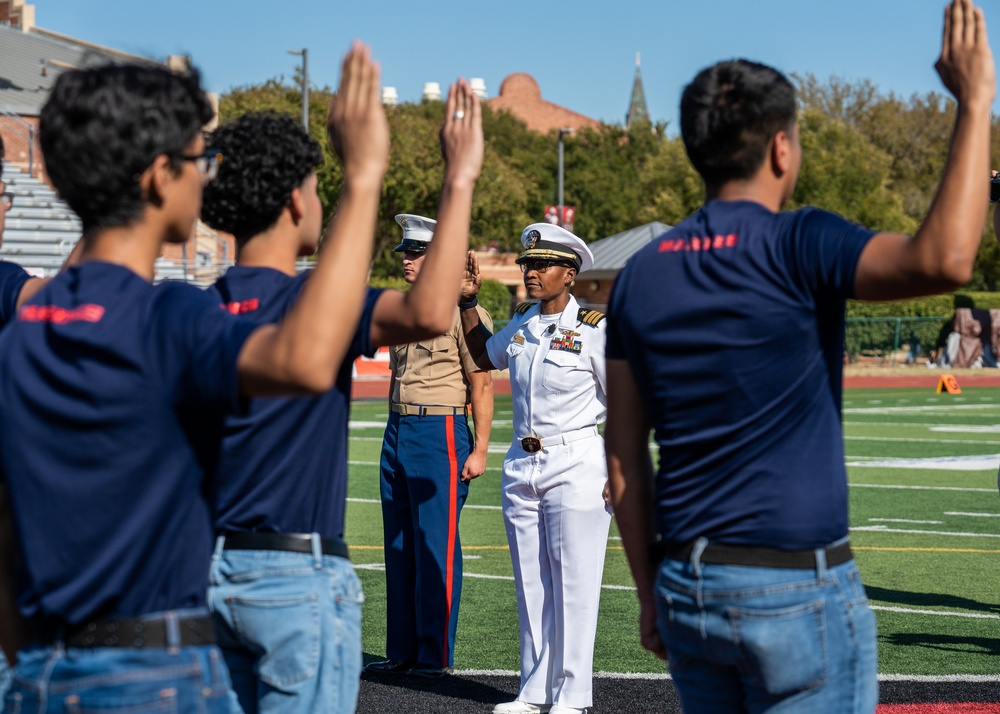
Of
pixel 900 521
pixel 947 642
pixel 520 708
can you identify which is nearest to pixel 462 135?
pixel 520 708

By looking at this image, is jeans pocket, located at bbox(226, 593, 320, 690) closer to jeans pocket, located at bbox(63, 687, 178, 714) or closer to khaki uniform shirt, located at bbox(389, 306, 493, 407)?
jeans pocket, located at bbox(63, 687, 178, 714)

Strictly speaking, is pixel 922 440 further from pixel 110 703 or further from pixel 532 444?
pixel 110 703

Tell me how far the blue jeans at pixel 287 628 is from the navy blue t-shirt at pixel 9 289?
114cm

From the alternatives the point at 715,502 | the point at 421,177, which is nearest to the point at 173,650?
the point at 715,502

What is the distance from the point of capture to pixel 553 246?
6.52m

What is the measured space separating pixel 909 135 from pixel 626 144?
62.6ft

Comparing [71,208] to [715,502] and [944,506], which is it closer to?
[715,502]

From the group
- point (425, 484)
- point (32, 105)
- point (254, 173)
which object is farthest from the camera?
point (32, 105)

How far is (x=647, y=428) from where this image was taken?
10.3 feet

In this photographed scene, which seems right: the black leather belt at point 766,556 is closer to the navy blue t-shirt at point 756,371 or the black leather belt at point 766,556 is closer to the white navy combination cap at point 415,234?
the navy blue t-shirt at point 756,371

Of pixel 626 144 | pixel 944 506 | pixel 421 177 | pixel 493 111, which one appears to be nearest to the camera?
pixel 944 506

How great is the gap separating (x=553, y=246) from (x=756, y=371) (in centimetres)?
382

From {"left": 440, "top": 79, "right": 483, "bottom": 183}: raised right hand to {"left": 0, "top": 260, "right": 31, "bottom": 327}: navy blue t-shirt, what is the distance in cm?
154

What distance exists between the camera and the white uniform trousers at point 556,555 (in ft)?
19.8
